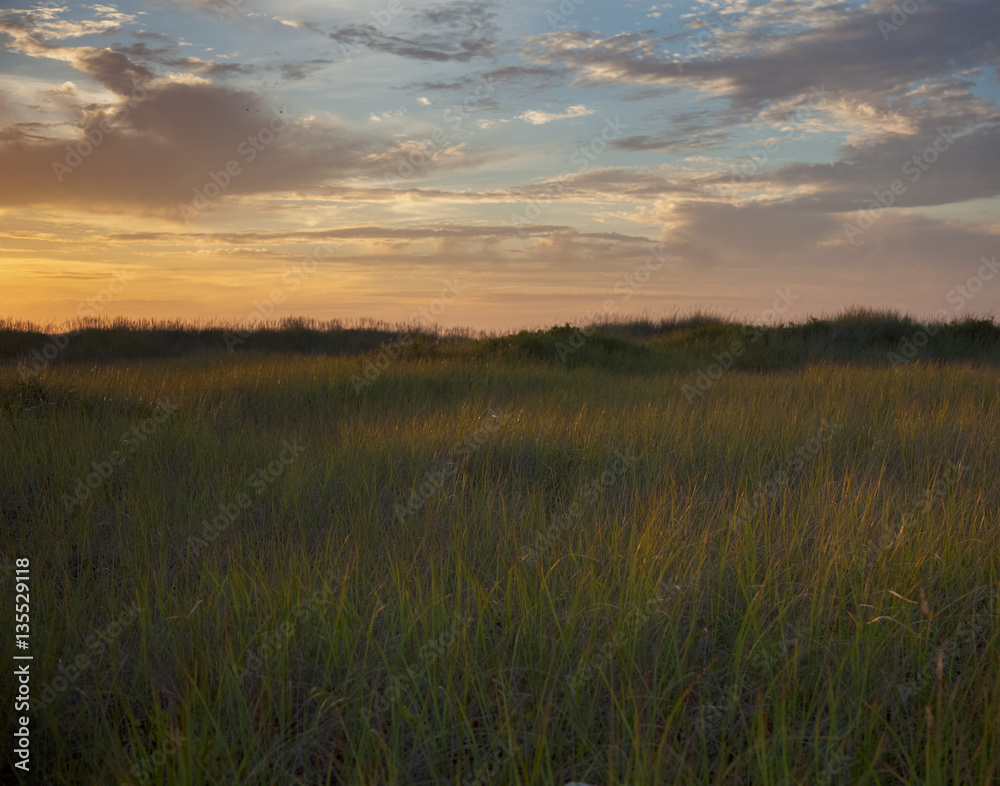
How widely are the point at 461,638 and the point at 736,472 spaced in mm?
3552

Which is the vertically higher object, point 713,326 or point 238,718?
point 713,326

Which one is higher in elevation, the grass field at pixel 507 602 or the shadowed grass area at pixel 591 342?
the shadowed grass area at pixel 591 342

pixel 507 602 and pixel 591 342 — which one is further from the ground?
pixel 591 342

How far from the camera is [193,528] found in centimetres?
444

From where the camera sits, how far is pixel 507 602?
285 cm

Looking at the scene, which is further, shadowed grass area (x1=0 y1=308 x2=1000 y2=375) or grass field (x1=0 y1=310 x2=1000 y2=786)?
shadowed grass area (x1=0 y1=308 x2=1000 y2=375)

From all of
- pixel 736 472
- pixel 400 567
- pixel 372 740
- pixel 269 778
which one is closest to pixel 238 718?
pixel 269 778

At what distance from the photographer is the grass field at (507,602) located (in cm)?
224

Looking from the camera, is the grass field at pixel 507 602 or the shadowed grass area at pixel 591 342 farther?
the shadowed grass area at pixel 591 342

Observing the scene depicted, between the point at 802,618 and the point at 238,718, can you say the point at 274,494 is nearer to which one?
the point at 238,718

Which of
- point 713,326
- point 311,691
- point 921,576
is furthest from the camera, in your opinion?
point 713,326

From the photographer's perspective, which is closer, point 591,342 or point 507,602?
point 507,602

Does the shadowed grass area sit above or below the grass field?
above

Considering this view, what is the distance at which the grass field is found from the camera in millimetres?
2240
